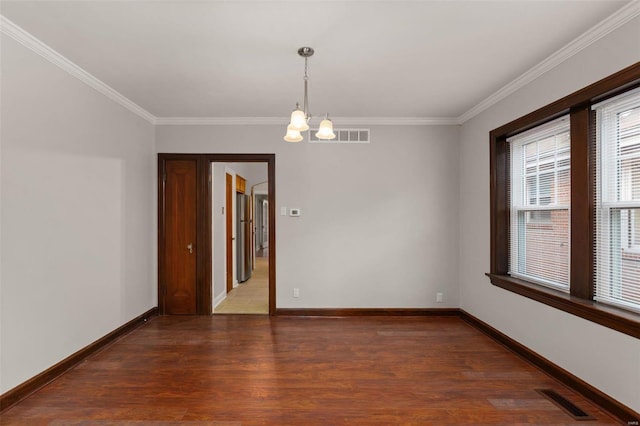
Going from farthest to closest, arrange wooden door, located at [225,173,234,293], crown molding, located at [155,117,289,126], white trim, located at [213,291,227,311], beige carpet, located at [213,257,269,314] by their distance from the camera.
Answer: wooden door, located at [225,173,234,293] < white trim, located at [213,291,227,311] < beige carpet, located at [213,257,269,314] < crown molding, located at [155,117,289,126]

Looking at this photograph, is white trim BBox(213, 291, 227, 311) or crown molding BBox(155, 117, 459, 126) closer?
crown molding BBox(155, 117, 459, 126)

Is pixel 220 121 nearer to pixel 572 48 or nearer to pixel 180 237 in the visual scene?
pixel 180 237

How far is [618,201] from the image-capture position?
235 cm

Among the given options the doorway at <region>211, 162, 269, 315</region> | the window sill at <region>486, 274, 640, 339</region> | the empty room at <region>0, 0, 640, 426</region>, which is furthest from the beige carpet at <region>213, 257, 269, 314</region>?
the window sill at <region>486, 274, 640, 339</region>

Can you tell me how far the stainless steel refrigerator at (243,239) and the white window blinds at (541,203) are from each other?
485 centimetres

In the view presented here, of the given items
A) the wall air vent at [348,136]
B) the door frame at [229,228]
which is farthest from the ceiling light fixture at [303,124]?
the door frame at [229,228]

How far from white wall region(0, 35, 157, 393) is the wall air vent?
2.23 meters

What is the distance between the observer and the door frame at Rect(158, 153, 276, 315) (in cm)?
442

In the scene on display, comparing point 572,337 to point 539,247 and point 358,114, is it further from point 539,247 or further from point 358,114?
point 358,114

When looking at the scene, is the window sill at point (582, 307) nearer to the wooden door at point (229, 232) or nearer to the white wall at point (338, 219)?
the white wall at point (338, 219)

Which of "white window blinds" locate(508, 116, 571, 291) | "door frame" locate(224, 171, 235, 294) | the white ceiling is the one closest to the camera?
the white ceiling

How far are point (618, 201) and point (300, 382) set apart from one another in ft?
9.11

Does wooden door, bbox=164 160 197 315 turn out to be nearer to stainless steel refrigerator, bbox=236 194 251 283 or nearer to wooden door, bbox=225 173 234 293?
wooden door, bbox=225 173 234 293

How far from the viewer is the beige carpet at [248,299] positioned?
15.4 feet
